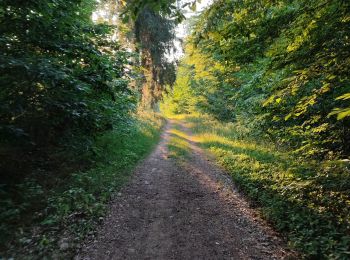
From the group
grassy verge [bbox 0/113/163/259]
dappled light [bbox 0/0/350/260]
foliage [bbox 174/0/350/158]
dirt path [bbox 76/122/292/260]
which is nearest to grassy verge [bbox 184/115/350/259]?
dappled light [bbox 0/0/350/260]

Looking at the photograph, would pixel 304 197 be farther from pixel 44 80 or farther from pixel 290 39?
pixel 44 80

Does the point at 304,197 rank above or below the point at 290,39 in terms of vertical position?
A: below

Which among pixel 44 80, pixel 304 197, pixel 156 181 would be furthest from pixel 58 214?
pixel 304 197

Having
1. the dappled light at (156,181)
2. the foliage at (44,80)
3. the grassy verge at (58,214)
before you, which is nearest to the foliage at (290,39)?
the dappled light at (156,181)

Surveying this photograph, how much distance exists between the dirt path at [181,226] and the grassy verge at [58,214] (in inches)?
12.6

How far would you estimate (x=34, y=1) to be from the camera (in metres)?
5.06

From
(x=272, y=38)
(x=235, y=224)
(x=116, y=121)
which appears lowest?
(x=235, y=224)

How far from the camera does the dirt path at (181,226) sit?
5.14 meters

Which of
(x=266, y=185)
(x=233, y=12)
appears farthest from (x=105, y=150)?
(x=233, y=12)

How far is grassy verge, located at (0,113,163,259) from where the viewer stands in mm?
4973

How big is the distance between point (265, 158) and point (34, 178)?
8.14 metres

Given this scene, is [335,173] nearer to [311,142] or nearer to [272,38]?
[311,142]

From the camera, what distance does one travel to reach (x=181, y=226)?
6.12m

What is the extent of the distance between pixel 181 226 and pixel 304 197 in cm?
305
